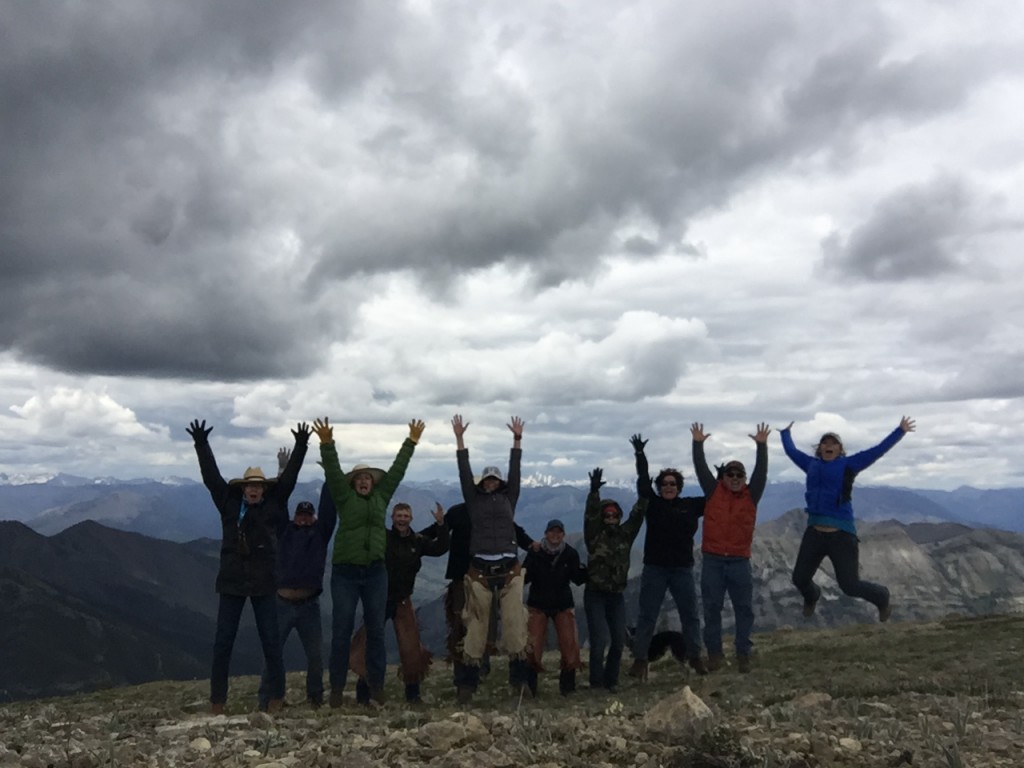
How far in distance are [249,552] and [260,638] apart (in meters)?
1.31

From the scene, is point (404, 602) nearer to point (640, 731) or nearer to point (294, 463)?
point (294, 463)

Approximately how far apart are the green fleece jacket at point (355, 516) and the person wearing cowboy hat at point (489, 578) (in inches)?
52.2

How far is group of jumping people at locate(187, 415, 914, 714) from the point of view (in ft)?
38.6

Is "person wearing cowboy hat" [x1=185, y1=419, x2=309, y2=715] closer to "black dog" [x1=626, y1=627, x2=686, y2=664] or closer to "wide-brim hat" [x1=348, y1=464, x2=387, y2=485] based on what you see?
"wide-brim hat" [x1=348, y1=464, x2=387, y2=485]

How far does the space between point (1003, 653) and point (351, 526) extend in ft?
37.7

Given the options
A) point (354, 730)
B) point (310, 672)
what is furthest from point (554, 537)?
point (354, 730)

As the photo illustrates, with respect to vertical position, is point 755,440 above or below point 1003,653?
above

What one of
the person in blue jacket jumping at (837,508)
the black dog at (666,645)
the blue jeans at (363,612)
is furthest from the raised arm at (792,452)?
the blue jeans at (363,612)

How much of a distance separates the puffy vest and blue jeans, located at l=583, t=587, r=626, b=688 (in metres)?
1.99

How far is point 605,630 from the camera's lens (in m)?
13.5

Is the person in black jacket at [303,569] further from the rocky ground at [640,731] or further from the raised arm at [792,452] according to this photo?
the raised arm at [792,452]

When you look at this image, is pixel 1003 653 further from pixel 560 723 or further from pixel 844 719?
pixel 560 723

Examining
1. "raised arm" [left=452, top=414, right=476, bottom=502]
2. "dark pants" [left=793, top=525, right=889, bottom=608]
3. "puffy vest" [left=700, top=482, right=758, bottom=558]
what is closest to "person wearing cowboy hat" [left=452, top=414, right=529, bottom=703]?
"raised arm" [left=452, top=414, right=476, bottom=502]

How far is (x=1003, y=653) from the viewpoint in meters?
13.9
